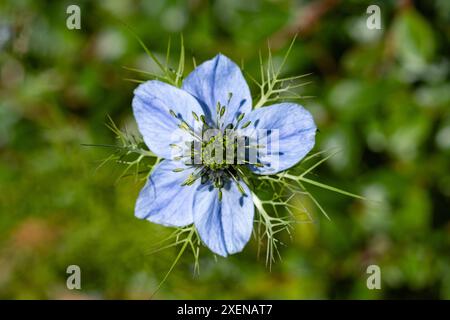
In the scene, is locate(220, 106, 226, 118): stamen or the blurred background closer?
locate(220, 106, 226, 118): stamen

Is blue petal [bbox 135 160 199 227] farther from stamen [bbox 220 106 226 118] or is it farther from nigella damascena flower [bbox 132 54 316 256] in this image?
stamen [bbox 220 106 226 118]

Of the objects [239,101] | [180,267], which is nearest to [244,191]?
[239,101]

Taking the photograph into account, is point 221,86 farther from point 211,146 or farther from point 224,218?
point 224,218

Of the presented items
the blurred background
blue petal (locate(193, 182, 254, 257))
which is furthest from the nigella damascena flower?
the blurred background

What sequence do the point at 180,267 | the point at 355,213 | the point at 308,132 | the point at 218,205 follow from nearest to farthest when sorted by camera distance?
the point at 308,132
the point at 218,205
the point at 180,267
the point at 355,213

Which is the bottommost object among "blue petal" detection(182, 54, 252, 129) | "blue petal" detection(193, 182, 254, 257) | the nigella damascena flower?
"blue petal" detection(193, 182, 254, 257)

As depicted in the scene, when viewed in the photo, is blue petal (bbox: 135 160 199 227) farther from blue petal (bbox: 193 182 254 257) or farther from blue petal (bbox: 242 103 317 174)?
blue petal (bbox: 242 103 317 174)

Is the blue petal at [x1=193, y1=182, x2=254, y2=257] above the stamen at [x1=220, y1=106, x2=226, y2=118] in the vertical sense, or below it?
below

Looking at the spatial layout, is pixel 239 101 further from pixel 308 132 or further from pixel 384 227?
pixel 384 227
